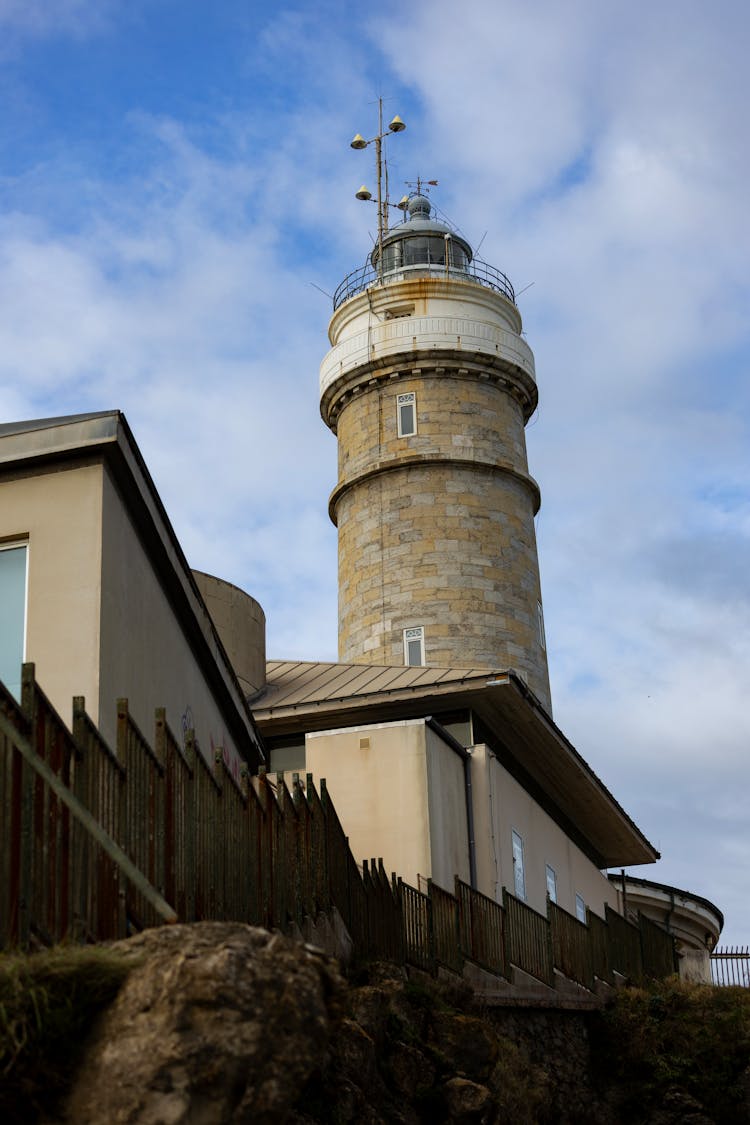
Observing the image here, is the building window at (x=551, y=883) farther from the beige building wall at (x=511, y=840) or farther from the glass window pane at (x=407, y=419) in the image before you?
the glass window pane at (x=407, y=419)

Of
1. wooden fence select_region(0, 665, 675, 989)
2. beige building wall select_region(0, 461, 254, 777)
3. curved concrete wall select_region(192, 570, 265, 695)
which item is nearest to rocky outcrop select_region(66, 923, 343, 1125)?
wooden fence select_region(0, 665, 675, 989)

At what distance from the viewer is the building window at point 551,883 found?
27.0m

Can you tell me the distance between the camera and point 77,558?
1215 centimetres

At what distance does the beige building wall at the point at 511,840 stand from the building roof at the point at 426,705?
0.84m

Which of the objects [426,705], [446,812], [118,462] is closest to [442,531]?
[426,705]

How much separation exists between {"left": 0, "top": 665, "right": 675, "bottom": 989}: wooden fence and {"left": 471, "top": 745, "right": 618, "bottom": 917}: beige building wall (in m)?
5.07

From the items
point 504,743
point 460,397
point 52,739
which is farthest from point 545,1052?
point 460,397

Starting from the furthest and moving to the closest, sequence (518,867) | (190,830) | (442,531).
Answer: (442,531)
(518,867)
(190,830)

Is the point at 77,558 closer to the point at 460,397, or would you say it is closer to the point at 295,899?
the point at 295,899

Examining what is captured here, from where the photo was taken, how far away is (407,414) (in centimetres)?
3928

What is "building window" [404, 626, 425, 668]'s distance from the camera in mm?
37062

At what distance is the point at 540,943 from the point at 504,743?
5163 mm

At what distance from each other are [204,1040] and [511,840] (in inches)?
763

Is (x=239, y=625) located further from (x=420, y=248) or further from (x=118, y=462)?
(x=420, y=248)
